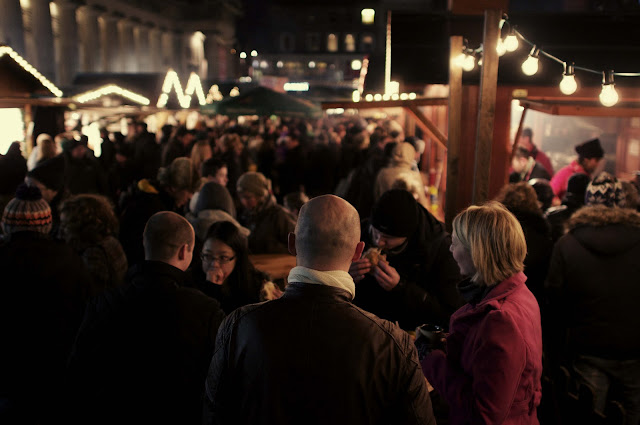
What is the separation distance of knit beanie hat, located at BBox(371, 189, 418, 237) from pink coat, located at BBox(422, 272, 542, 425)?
4.30ft

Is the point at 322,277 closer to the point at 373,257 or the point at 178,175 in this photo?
the point at 373,257

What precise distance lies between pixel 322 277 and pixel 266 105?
9176mm

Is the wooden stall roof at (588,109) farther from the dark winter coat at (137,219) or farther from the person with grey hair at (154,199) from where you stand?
the dark winter coat at (137,219)

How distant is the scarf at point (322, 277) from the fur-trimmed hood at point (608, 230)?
97.3 inches

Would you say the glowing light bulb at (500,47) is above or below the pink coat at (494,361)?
above

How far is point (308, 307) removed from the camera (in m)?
2.13

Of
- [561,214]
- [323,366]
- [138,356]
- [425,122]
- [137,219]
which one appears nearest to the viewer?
[323,366]

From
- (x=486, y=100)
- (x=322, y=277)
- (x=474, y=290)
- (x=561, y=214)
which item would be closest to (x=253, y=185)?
(x=486, y=100)

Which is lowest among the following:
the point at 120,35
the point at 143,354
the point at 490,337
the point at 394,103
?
the point at 143,354

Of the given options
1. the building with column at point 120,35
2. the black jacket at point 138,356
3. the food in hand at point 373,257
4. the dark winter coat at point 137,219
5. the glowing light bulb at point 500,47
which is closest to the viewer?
the black jacket at point 138,356

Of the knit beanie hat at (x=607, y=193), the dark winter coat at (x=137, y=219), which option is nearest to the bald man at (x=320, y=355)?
the knit beanie hat at (x=607, y=193)

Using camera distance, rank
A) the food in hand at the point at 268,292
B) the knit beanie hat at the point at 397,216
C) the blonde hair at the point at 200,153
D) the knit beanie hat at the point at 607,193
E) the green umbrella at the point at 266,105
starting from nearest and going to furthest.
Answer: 1. the knit beanie hat at the point at 397,216
2. the food in hand at the point at 268,292
3. the knit beanie hat at the point at 607,193
4. the blonde hair at the point at 200,153
5. the green umbrella at the point at 266,105

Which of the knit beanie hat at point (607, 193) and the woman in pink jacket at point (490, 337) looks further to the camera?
the knit beanie hat at point (607, 193)

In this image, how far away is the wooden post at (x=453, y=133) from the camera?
6.36 metres
